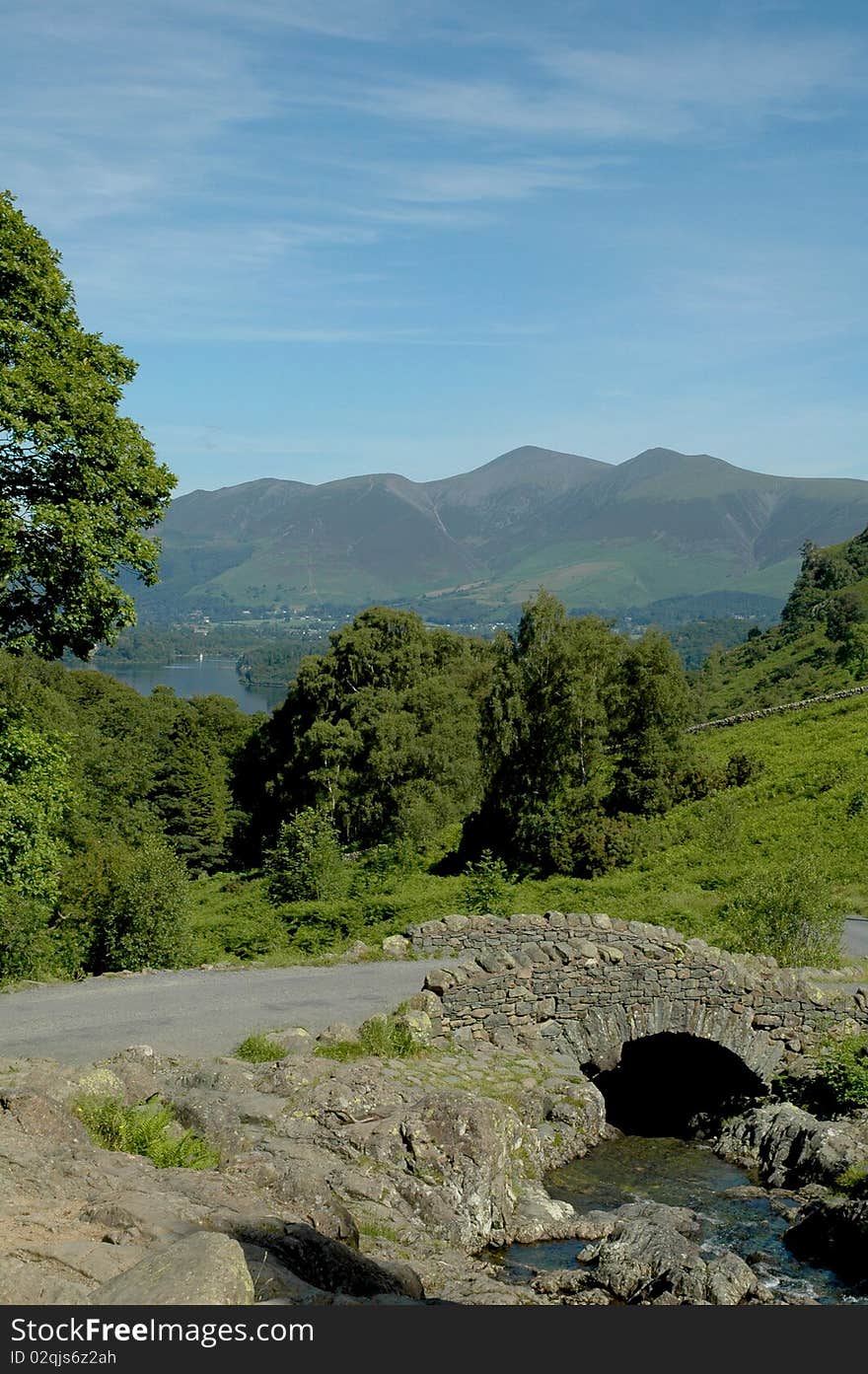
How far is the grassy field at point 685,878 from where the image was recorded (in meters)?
35.1

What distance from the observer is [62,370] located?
20.8m

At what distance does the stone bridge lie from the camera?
2214cm

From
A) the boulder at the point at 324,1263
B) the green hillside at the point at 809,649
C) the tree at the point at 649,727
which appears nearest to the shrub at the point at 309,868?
the tree at the point at 649,727

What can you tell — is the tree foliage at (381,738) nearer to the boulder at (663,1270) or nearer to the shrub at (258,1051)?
the shrub at (258,1051)

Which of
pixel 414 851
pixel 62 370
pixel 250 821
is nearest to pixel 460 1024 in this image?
pixel 62 370

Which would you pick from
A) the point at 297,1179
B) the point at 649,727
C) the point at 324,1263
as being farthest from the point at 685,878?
the point at 324,1263

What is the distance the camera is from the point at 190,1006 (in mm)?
21422

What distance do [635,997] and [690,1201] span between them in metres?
4.73

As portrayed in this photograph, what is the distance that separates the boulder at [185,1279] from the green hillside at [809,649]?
59.6 m

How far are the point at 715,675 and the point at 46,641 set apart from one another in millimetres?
101703

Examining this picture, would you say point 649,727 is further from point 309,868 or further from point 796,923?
point 796,923

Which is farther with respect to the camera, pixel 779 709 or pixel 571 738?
pixel 779 709

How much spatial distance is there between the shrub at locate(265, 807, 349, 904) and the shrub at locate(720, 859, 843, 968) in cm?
1824

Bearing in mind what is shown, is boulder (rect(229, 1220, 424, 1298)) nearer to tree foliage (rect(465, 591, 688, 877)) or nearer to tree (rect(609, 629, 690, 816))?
tree foliage (rect(465, 591, 688, 877))
